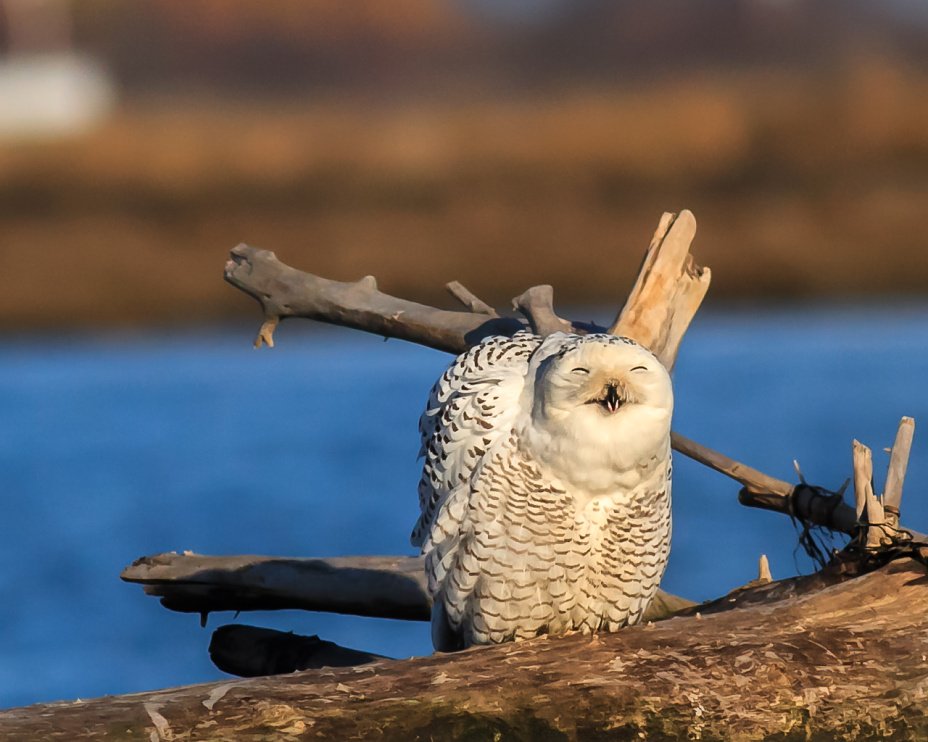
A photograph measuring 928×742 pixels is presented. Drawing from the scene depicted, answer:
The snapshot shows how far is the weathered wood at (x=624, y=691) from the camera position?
10.4 ft

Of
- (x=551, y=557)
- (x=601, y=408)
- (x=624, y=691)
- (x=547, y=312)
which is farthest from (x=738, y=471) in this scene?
(x=624, y=691)

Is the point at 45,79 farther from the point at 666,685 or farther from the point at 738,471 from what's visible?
the point at 666,685

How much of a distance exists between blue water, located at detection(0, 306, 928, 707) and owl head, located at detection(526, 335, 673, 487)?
5060 mm

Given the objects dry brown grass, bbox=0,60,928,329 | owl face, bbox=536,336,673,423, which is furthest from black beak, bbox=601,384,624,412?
dry brown grass, bbox=0,60,928,329

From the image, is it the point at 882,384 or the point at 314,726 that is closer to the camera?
the point at 314,726

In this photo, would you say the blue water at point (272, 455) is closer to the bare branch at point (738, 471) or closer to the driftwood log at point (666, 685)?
the bare branch at point (738, 471)

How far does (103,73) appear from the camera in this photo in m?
29.4

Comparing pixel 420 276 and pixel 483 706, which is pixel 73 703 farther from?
pixel 420 276

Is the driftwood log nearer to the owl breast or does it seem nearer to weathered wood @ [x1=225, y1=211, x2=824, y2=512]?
the owl breast

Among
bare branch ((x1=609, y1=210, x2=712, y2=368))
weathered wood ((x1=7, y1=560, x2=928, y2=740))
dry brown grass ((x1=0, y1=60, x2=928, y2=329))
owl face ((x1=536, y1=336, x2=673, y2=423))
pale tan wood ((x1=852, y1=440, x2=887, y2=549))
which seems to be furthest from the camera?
dry brown grass ((x1=0, y1=60, x2=928, y2=329))

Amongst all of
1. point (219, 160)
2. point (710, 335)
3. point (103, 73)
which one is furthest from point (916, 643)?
point (103, 73)

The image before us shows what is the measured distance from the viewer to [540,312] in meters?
4.55

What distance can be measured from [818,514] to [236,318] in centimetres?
1323

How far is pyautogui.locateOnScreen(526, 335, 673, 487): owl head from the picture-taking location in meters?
3.46
